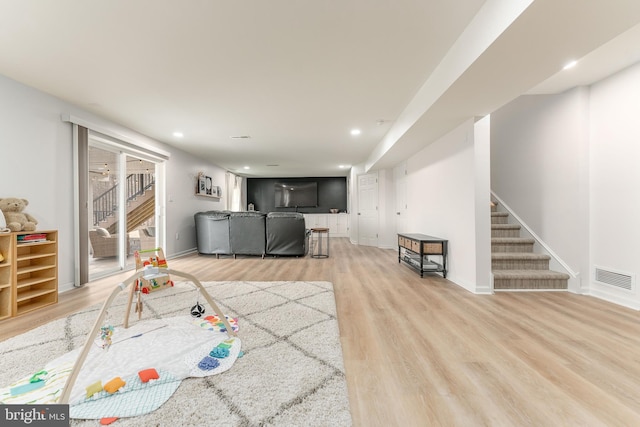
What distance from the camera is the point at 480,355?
1614 millimetres

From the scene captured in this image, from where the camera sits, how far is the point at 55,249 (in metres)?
2.58

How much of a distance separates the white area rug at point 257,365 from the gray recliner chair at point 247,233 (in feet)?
8.31

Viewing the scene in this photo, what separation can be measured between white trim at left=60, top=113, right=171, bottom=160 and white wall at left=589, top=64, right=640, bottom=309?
605 cm

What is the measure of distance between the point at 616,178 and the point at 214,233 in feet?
19.7

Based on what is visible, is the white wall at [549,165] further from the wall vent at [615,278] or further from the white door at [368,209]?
the white door at [368,209]

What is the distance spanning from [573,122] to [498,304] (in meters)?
2.35

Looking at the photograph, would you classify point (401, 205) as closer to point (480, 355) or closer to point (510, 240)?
point (510, 240)

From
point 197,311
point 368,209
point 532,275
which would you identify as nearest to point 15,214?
point 197,311

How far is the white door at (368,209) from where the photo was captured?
6.87m

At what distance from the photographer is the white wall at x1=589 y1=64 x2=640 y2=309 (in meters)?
2.43

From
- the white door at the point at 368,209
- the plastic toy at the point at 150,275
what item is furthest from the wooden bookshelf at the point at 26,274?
the white door at the point at 368,209

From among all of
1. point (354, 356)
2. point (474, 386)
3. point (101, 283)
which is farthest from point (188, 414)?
point (101, 283)

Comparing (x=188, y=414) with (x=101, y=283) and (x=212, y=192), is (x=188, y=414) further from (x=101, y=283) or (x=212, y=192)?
(x=212, y=192)

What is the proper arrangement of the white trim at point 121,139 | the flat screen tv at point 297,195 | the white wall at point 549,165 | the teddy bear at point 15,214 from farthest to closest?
the flat screen tv at point 297,195 → the white trim at point 121,139 → the white wall at point 549,165 → the teddy bear at point 15,214
